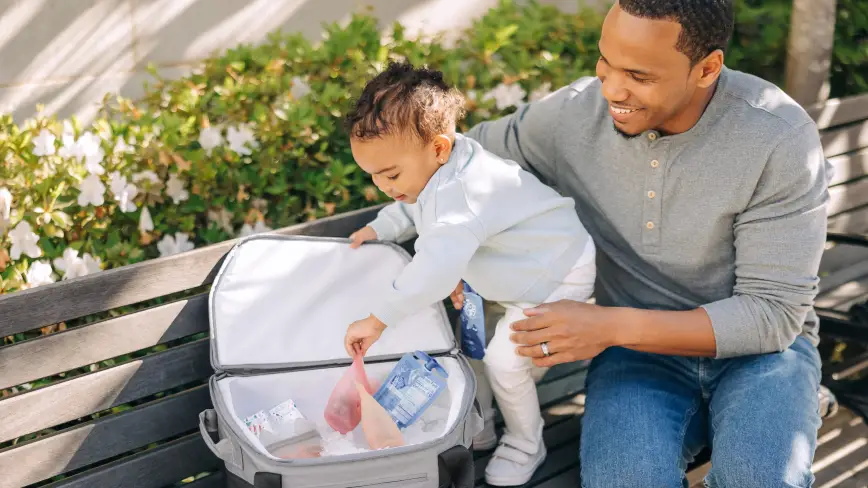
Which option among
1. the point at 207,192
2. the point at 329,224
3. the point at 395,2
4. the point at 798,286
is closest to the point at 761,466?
the point at 798,286

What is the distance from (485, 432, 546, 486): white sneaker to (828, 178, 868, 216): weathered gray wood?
169cm

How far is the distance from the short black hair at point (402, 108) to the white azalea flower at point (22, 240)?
2.74 feet

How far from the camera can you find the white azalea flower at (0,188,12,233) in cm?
234

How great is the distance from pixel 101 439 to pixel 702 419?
1511mm

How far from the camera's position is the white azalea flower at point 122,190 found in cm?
251

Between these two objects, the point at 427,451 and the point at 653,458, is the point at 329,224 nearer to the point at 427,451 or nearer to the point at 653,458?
the point at 427,451

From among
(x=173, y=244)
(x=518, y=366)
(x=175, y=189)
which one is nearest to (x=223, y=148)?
(x=175, y=189)

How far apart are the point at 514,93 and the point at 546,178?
0.56 metres

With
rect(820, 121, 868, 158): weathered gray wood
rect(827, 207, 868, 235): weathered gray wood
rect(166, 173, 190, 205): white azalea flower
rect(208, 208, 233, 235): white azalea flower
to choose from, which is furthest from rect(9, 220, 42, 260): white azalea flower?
rect(827, 207, 868, 235): weathered gray wood

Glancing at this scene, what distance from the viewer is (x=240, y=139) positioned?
2717 millimetres

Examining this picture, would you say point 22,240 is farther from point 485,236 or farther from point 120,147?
point 485,236

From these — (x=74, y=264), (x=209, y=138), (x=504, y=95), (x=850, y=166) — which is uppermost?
(x=209, y=138)

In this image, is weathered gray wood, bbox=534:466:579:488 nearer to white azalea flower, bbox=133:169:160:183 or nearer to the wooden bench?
the wooden bench

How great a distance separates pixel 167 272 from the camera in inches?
88.7
